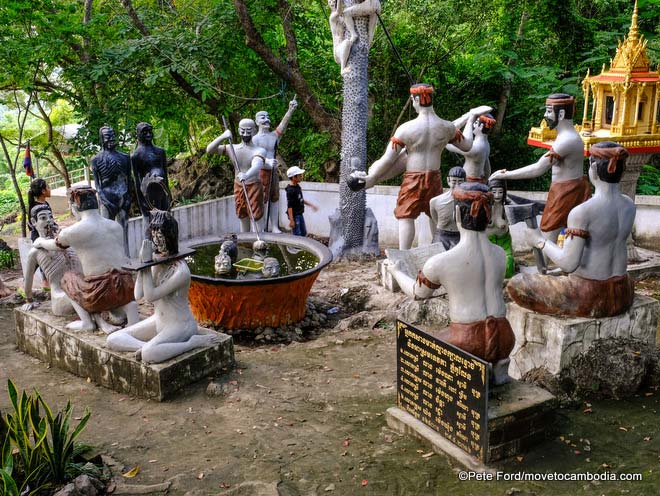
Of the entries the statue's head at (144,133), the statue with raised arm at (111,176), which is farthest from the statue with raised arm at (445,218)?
the statue with raised arm at (111,176)

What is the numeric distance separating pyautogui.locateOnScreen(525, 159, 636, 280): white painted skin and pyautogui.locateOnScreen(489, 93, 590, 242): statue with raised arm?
2031 millimetres

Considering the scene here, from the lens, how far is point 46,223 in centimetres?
752

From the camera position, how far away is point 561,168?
784 cm

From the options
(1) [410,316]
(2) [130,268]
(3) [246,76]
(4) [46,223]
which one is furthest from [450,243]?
(3) [246,76]

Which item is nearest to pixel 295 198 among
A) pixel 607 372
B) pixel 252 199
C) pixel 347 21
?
pixel 252 199

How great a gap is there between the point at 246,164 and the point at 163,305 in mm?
4874

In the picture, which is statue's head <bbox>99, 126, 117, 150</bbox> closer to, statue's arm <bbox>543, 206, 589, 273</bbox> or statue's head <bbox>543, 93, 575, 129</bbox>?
statue's head <bbox>543, 93, 575, 129</bbox>

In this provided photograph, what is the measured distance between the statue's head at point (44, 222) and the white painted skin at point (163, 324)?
1.76 metres

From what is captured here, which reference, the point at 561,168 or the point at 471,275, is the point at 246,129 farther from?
the point at 471,275

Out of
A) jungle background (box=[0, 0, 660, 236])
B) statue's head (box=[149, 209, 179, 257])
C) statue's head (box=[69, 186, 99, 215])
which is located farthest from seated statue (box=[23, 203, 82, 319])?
jungle background (box=[0, 0, 660, 236])

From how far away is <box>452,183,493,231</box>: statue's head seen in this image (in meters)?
4.76

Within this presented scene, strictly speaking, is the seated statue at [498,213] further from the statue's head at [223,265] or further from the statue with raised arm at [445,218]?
Answer: the statue's head at [223,265]

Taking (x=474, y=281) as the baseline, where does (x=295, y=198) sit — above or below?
below

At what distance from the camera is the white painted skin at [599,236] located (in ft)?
18.4
